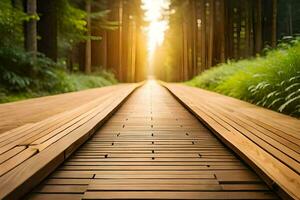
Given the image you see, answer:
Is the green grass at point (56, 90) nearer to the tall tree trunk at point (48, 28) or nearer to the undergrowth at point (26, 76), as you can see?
the undergrowth at point (26, 76)

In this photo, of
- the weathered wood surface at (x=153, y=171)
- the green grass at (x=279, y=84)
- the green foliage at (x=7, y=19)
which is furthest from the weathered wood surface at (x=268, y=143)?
the green foliage at (x=7, y=19)

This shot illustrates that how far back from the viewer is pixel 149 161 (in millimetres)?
3082

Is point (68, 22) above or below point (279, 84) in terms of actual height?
above

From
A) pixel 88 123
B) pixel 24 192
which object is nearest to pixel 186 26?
pixel 88 123

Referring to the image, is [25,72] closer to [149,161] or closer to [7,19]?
[7,19]

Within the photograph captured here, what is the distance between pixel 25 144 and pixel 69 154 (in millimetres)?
416

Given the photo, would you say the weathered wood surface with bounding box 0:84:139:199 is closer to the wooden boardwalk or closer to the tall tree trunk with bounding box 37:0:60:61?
the wooden boardwalk

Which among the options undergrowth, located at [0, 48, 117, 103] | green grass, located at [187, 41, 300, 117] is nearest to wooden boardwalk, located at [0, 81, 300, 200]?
green grass, located at [187, 41, 300, 117]

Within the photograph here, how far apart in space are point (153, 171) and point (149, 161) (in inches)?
12.5

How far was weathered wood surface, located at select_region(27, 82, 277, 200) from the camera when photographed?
2.28m

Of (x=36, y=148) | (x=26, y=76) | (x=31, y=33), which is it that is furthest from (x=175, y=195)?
(x=31, y=33)

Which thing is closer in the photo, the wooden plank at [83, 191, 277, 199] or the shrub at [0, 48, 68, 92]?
the wooden plank at [83, 191, 277, 199]

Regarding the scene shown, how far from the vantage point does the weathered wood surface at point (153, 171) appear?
7.47 ft

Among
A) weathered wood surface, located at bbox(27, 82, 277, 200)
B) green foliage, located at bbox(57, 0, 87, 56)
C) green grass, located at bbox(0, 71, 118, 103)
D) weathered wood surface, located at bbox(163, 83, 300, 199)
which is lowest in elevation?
weathered wood surface, located at bbox(27, 82, 277, 200)
